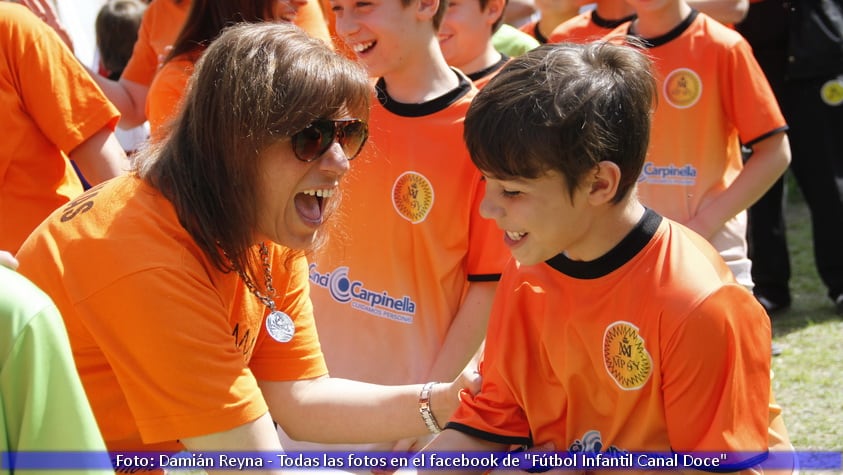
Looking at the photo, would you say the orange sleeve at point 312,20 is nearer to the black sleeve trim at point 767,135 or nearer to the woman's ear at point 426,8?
the woman's ear at point 426,8

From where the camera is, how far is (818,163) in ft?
19.3

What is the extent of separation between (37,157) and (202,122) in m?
1.43

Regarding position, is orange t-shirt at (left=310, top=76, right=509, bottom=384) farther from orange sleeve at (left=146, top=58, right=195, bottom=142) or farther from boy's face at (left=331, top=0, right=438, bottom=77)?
orange sleeve at (left=146, top=58, right=195, bottom=142)

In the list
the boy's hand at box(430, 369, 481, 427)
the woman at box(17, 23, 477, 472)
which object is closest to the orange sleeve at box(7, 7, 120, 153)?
the woman at box(17, 23, 477, 472)

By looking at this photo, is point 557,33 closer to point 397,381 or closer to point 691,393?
point 397,381

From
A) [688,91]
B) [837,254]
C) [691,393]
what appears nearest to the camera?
[691,393]

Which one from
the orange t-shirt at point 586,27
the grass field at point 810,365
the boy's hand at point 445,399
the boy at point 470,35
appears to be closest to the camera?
the boy's hand at point 445,399

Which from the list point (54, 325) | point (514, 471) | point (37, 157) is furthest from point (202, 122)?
point (37, 157)

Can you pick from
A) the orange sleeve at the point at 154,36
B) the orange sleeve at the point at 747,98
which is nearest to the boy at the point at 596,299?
the orange sleeve at the point at 747,98

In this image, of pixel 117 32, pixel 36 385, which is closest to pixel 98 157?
pixel 36 385

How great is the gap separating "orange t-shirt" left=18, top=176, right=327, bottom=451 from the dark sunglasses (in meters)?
0.29

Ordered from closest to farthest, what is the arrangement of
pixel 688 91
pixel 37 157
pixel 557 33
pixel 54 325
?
pixel 54 325, pixel 37 157, pixel 688 91, pixel 557 33

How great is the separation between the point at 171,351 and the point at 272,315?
0.47 metres

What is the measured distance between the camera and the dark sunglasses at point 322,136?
7.13 feet
